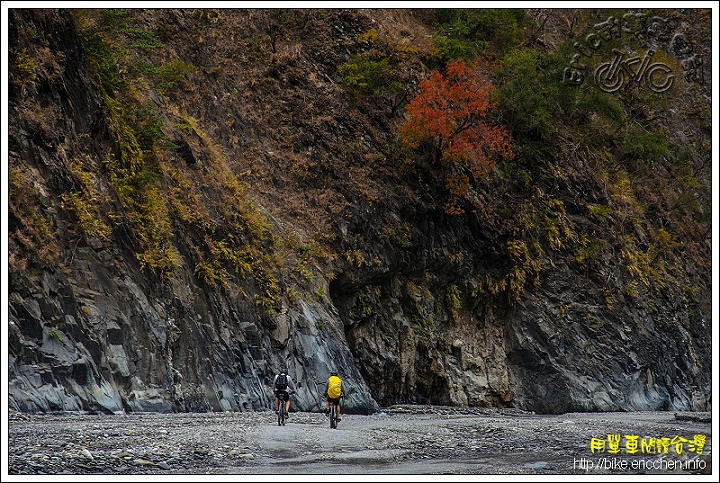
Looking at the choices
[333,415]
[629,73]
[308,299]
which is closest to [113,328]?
[333,415]

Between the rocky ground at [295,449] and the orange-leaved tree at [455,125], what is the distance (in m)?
16.1

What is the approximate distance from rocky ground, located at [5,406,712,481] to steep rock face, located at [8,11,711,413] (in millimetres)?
2247

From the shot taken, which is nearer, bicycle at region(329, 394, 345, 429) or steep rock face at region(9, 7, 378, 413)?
steep rock face at region(9, 7, 378, 413)

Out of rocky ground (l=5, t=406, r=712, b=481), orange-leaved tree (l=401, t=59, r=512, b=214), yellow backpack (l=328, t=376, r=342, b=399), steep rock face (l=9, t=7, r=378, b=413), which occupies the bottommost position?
rocky ground (l=5, t=406, r=712, b=481)

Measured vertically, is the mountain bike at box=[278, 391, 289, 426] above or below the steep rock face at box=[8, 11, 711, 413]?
below

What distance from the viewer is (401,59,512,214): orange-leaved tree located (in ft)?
98.0

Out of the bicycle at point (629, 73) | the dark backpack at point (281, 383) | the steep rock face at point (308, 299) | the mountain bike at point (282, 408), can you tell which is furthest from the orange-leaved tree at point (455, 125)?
the mountain bike at point (282, 408)

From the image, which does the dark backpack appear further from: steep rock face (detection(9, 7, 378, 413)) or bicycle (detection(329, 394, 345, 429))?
steep rock face (detection(9, 7, 378, 413))

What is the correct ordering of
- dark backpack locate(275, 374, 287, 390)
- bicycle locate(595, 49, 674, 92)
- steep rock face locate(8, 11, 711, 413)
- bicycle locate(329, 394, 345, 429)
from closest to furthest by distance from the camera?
bicycle locate(329, 394, 345, 429) < dark backpack locate(275, 374, 287, 390) < steep rock face locate(8, 11, 711, 413) < bicycle locate(595, 49, 674, 92)

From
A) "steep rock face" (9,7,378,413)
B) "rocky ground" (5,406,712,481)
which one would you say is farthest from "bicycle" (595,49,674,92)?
"rocky ground" (5,406,712,481)

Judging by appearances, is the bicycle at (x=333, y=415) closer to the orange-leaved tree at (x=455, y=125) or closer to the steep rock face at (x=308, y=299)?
the steep rock face at (x=308, y=299)

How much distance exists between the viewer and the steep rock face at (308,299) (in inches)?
643

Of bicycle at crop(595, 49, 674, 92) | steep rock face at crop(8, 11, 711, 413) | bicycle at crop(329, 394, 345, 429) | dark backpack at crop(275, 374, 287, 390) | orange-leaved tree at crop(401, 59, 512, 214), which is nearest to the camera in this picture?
bicycle at crop(329, 394, 345, 429)

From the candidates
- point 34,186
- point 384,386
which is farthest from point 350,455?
point 384,386
